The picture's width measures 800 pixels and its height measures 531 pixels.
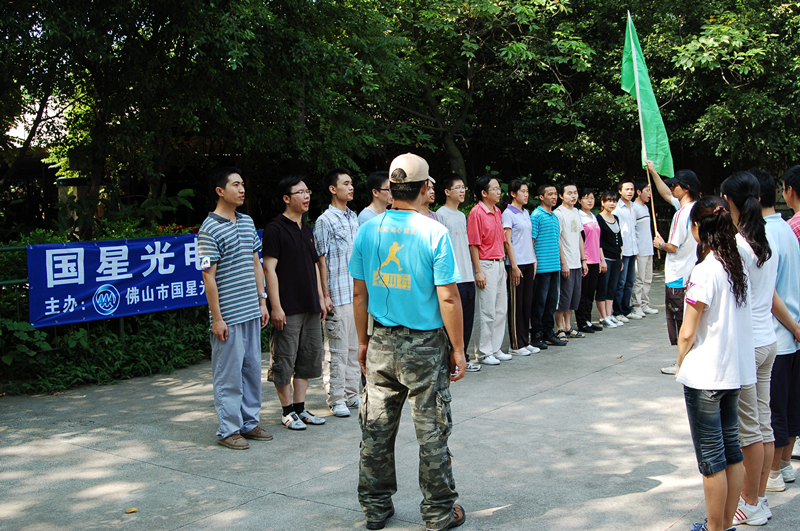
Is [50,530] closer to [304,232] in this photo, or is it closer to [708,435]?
[304,232]

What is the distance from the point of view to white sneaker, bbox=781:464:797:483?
4160 mm

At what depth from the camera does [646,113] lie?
8.36 metres

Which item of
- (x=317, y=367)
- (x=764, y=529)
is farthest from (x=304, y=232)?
(x=764, y=529)

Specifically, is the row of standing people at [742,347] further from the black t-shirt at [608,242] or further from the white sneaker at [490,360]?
the black t-shirt at [608,242]

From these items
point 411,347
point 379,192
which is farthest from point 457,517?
point 379,192

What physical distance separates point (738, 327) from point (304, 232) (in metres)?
3.36

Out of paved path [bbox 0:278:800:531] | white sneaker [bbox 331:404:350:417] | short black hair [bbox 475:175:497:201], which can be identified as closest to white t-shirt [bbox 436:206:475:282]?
short black hair [bbox 475:175:497:201]

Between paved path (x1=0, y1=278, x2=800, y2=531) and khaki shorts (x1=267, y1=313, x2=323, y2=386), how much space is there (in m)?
0.45

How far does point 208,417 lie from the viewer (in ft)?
19.1

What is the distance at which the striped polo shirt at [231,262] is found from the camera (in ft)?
16.1

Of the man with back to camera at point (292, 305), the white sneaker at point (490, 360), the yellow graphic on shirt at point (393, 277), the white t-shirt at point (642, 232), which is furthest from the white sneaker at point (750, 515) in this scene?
the white t-shirt at point (642, 232)

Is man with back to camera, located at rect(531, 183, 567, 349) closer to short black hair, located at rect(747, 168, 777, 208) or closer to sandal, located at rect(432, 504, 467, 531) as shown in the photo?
short black hair, located at rect(747, 168, 777, 208)

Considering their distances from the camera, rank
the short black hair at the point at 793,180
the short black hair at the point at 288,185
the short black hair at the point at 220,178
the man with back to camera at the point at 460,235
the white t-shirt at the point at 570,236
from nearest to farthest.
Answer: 1. the short black hair at the point at 793,180
2. the short black hair at the point at 220,178
3. the short black hair at the point at 288,185
4. the man with back to camera at the point at 460,235
5. the white t-shirt at the point at 570,236

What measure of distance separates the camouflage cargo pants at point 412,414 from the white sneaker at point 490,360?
13.1 ft
